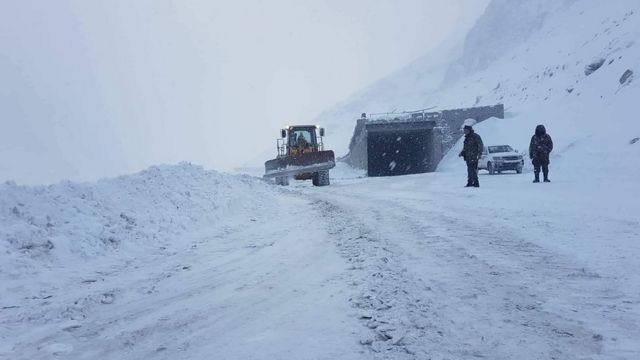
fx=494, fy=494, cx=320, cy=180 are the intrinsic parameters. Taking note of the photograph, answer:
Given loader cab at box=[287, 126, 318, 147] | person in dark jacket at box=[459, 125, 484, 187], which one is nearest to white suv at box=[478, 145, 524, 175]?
person in dark jacket at box=[459, 125, 484, 187]

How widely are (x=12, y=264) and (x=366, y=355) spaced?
4423 mm

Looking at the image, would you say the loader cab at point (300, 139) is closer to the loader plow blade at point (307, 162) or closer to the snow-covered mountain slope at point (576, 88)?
the loader plow blade at point (307, 162)

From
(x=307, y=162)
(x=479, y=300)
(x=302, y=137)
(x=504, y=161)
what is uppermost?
(x=302, y=137)

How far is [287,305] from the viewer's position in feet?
14.2

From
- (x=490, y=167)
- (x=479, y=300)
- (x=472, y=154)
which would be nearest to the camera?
(x=479, y=300)

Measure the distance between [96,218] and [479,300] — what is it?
5671 millimetres

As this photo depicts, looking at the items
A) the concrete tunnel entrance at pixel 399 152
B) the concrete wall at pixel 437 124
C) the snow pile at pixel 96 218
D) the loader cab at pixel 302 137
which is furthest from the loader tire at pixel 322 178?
the snow pile at pixel 96 218

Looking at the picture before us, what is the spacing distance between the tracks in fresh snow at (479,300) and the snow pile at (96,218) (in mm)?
3237

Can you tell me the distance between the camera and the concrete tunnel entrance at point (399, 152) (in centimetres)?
3816

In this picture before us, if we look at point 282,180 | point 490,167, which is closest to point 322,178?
point 282,180

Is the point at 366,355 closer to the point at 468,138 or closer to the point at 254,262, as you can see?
the point at 254,262

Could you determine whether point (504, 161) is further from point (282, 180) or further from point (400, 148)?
point (400, 148)

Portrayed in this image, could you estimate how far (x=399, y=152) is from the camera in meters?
41.1

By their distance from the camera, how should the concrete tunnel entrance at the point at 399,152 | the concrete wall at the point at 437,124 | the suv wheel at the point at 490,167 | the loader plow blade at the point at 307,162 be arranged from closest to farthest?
the loader plow blade at the point at 307,162 < the suv wheel at the point at 490,167 < the concrete wall at the point at 437,124 < the concrete tunnel entrance at the point at 399,152
